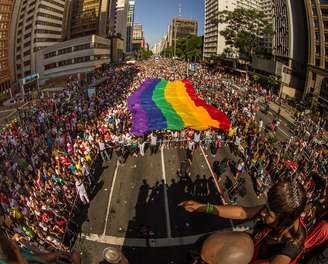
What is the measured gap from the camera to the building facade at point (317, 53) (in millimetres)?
43562

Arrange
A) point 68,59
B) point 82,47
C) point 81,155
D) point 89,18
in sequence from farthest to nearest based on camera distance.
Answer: point 89,18, point 68,59, point 82,47, point 81,155

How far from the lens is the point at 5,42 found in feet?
259

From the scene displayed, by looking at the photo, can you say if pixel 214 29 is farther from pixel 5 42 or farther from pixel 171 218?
pixel 171 218

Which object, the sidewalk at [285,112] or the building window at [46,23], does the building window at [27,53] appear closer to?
the building window at [46,23]

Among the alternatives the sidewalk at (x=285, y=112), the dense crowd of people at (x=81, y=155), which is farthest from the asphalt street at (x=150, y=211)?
the sidewalk at (x=285, y=112)

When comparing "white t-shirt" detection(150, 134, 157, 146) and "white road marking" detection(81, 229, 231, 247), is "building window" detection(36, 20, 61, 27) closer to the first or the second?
"white t-shirt" detection(150, 134, 157, 146)

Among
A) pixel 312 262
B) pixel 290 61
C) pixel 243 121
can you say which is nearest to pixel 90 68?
pixel 290 61

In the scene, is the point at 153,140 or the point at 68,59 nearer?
the point at 153,140

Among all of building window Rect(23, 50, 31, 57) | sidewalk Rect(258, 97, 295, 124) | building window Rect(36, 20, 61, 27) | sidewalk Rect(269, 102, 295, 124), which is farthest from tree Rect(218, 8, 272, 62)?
building window Rect(23, 50, 31, 57)

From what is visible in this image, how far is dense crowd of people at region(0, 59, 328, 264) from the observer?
11867 millimetres

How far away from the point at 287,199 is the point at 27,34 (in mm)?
104488

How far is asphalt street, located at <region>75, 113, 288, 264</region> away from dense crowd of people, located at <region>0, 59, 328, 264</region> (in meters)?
1.05

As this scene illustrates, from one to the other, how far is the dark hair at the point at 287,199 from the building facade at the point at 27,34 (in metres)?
94.6

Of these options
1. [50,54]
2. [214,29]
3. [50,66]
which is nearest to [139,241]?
[50,66]
